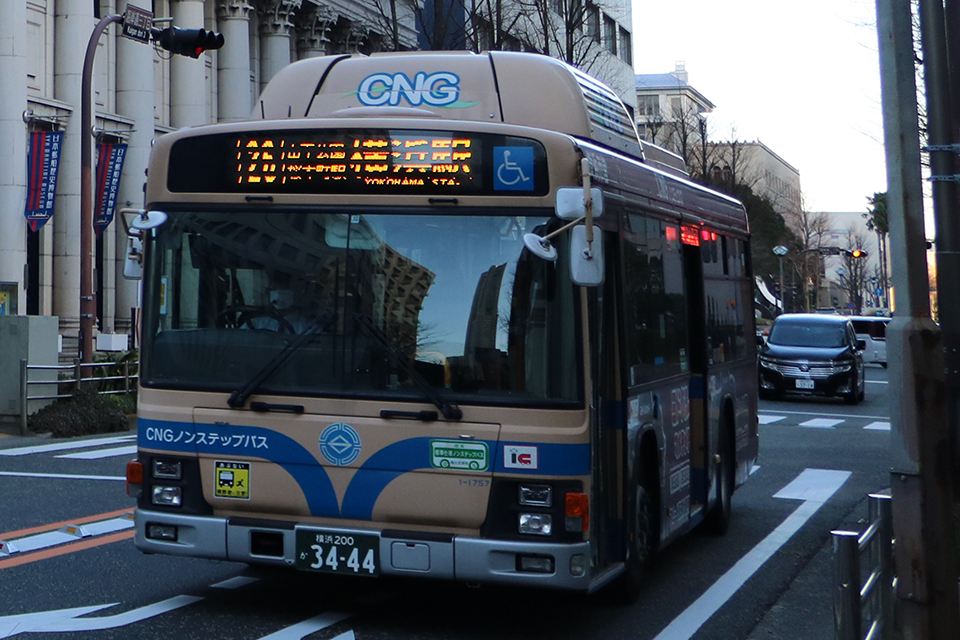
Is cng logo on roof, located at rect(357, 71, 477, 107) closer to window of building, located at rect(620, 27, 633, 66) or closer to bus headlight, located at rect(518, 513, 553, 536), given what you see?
bus headlight, located at rect(518, 513, 553, 536)

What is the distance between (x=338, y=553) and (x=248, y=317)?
1297 mm

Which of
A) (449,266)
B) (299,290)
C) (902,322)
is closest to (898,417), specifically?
(902,322)

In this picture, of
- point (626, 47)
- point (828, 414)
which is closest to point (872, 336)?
point (828, 414)

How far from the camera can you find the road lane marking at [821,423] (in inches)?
901

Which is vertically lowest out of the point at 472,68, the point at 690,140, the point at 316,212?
the point at 316,212

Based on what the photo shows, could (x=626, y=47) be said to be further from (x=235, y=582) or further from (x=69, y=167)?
(x=235, y=582)

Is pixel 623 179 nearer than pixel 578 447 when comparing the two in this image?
No

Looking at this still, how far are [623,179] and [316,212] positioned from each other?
1.83 m

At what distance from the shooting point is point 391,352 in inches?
256

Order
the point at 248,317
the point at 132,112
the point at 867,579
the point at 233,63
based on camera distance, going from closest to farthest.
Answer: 1. the point at 867,579
2. the point at 248,317
3. the point at 132,112
4. the point at 233,63

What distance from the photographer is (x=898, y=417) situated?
559cm

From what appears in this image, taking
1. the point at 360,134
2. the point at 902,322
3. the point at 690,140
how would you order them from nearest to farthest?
the point at 902,322 < the point at 360,134 < the point at 690,140

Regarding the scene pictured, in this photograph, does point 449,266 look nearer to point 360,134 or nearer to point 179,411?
point 360,134

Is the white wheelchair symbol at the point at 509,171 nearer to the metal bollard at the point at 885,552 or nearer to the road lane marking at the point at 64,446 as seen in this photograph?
the metal bollard at the point at 885,552
